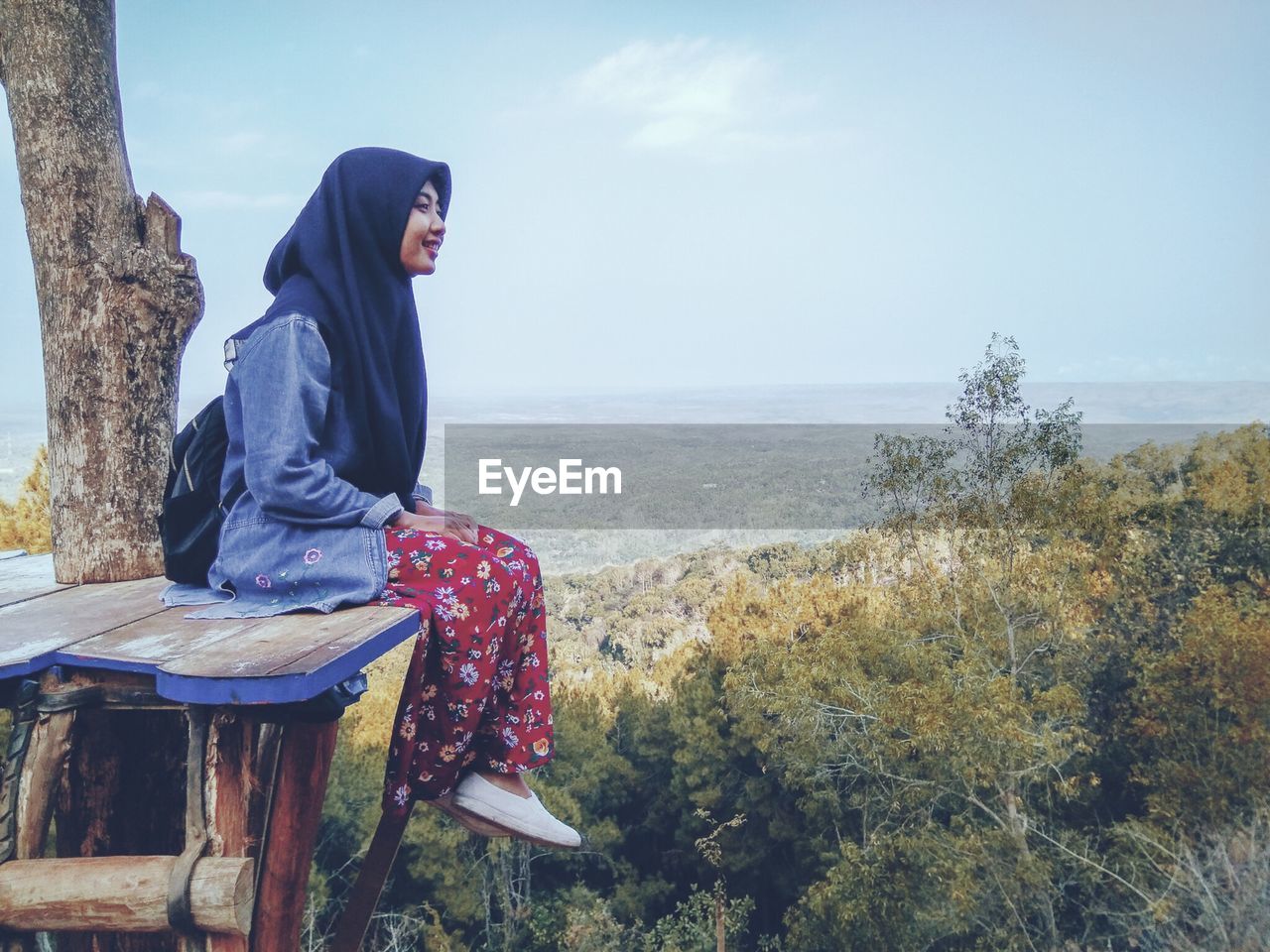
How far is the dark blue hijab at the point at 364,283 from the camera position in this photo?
75.6 inches

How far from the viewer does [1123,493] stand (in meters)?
11.2

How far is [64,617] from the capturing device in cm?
186

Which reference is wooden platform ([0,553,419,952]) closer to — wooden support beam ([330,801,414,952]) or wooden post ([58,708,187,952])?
wooden support beam ([330,801,414,952])

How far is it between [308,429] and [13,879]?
878 millimetres

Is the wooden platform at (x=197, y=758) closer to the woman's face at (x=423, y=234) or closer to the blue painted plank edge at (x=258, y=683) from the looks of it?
the blue painted plank edge at (x=258, y=683)

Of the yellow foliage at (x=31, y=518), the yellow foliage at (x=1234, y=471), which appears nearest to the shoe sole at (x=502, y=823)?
the yellow foliage at (x=31, y=518)

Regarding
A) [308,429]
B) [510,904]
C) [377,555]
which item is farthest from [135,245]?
[510,904]

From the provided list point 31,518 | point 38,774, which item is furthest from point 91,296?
point 31,518

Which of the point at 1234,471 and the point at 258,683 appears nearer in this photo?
the point at 258,683

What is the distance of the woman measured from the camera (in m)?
A: 1.77

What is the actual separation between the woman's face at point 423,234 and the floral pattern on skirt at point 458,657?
60cm

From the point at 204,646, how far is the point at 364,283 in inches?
33.7

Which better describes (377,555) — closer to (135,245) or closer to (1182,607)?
(135,245)

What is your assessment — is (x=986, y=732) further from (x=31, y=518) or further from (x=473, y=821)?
(x=31, y=518)
